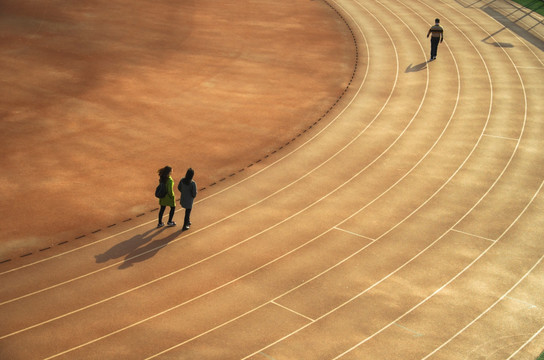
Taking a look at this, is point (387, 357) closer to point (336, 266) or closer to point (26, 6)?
point (336, 266)

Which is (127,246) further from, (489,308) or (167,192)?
(489,308)

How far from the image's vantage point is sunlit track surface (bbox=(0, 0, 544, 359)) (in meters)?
9.46

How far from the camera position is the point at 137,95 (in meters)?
19.2

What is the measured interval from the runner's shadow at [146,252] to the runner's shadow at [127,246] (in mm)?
132

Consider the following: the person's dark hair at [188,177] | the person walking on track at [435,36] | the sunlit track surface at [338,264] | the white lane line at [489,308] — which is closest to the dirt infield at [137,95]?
the sunlit track surface at [338,264]

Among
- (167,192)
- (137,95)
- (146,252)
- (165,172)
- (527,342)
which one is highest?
(137,95)

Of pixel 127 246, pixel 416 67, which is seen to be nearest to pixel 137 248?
pixel 127 246

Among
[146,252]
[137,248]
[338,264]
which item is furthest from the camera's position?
[137,248]

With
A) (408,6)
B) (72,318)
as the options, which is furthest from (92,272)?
(408,6)

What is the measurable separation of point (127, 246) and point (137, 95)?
806 centimetres

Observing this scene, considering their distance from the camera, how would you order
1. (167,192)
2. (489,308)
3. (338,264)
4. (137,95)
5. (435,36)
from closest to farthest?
1. (489,308)
2. (338,264)
3. (167,192)
4. (137,95)
5. (435,36)

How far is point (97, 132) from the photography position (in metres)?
16.9

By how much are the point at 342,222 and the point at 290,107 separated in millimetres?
6516

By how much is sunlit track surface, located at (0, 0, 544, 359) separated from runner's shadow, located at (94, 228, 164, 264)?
1.5 inches
